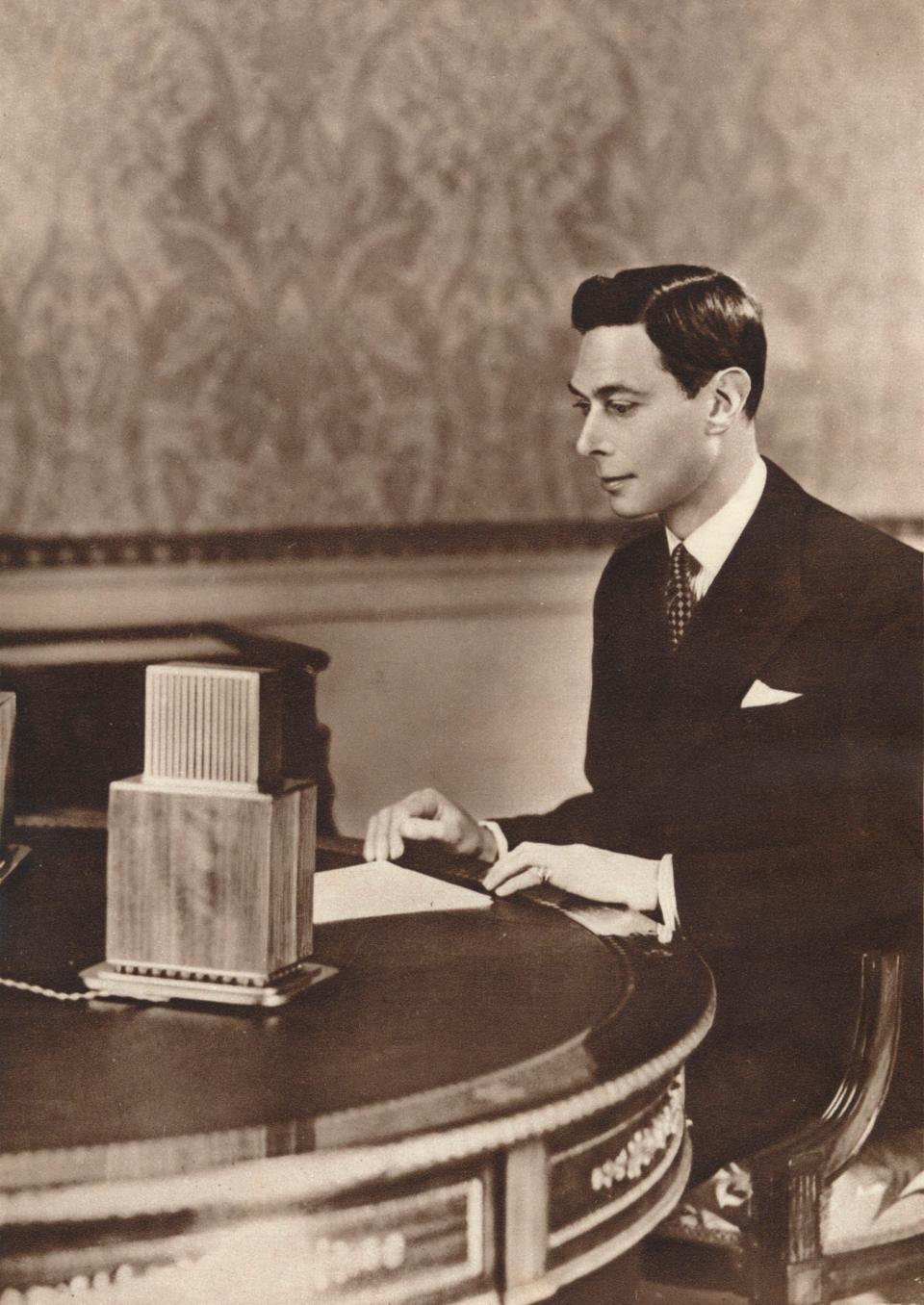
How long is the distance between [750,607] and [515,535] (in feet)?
1.05

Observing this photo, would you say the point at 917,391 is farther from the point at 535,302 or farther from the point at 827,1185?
the point at 827,1185

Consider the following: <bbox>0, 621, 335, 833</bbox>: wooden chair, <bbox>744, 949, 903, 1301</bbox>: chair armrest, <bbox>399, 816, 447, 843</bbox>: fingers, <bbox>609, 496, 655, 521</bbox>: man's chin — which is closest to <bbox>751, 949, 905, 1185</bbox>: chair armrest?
<bbox>744, 949, 903, 1301</bbox>: chair armrest

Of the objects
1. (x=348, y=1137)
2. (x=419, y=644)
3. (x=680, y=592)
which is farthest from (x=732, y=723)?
(x=348, y=1137)

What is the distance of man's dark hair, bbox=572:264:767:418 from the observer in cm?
147

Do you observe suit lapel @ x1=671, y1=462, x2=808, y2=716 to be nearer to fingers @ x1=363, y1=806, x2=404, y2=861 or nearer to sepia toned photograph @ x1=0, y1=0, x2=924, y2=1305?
sepia toned photograph @ x1=0, y1=0, x2=924, y2=1305

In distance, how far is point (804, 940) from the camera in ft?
4.41

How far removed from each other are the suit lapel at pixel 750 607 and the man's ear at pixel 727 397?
2.7 inches

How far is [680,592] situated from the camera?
1519 millimetres

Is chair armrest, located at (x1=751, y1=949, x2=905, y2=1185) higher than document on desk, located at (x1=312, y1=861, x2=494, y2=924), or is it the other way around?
document on desk, located at (x1=312, y1=861, x2=494, y2=924)

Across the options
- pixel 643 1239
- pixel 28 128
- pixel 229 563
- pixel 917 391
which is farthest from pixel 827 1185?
pixel 28 128

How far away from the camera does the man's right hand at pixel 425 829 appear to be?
1396 millimetres

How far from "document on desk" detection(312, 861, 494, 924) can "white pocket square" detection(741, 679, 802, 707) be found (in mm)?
353

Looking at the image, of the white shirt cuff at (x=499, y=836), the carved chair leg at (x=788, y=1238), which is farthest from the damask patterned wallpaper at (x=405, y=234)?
the carved chair leg at (x=788, y=1238)

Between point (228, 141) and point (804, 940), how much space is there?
1.09 meters
